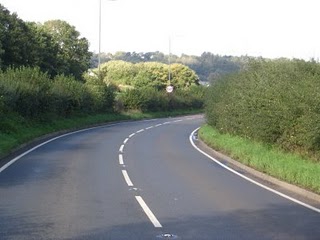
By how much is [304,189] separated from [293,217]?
3.56m

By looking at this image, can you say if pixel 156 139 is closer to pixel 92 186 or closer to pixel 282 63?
pixel 282 63

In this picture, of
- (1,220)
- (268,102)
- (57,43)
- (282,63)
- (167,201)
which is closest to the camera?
(1,220)

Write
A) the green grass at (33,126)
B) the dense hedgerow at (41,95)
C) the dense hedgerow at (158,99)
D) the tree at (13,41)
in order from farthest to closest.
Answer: the dense hedgerow at (158,99) < the tree at (13,41) < the dense hedgerow at (41,95) < the green grass at (33,126)

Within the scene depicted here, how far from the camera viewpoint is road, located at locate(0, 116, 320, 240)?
9.86 metres

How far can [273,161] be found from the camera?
1886 centimetres

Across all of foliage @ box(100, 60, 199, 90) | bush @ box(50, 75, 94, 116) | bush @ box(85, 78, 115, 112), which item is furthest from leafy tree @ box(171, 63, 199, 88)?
bush @ box(50, 75, 94, 116)

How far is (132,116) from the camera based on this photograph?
201 feet

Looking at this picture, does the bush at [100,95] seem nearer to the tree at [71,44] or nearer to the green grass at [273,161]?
the tree at [71,44]

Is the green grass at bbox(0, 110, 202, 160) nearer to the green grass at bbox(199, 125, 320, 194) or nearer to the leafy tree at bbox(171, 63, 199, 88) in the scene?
the green grass at bbox(199, 125, 320, 194)

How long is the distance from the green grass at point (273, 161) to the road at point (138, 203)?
3.37 feet

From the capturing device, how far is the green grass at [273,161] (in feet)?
50.8

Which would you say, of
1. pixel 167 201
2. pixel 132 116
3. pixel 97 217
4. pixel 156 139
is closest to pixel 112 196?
pixel 167 201

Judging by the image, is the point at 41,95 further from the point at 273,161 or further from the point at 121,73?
the point at 121,73

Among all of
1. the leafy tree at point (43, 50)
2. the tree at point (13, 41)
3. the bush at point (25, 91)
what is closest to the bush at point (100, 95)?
the leafy tree at point (43, 50)
